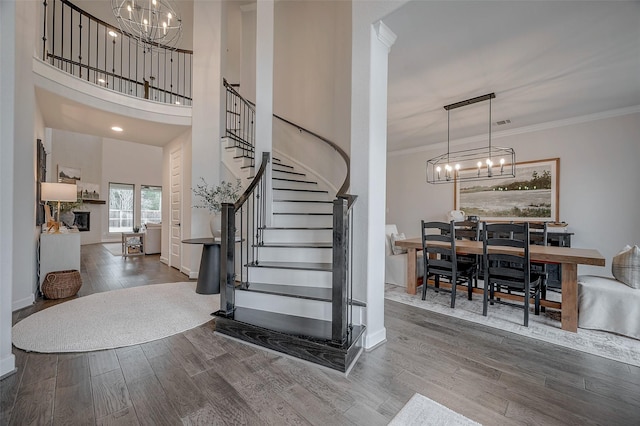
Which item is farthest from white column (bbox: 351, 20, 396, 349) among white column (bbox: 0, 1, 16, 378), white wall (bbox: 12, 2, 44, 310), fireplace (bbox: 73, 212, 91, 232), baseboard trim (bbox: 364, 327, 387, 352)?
fireplace (bbox: 73, 212, 91, 232)

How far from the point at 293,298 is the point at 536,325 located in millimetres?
2609

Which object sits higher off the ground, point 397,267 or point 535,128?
point 535,128

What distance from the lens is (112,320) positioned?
2.77 m

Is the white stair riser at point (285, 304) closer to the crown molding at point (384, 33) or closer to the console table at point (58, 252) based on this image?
the crown molding at point (384, 33)

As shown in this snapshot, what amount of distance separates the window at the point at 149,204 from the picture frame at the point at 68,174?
1.95m

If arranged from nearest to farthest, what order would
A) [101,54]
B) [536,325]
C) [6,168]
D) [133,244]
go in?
[6,168], [536,325], [133,244], [101,54]

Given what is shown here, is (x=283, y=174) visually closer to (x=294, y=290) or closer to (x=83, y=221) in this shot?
(x=294, y=290)

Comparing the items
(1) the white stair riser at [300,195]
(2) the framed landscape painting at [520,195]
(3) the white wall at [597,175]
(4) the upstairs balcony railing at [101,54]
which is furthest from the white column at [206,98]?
(3) the white wall at [597,175]

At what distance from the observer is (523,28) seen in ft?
9.13

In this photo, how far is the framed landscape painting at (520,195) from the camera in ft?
17.7

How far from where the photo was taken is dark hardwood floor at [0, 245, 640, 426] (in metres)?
1.54

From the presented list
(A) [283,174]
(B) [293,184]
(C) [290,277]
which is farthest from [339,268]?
(A) [283,174]

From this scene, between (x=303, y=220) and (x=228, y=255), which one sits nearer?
(x=228, y=255)

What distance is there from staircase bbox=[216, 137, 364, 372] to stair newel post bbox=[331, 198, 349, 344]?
0.09 meters
